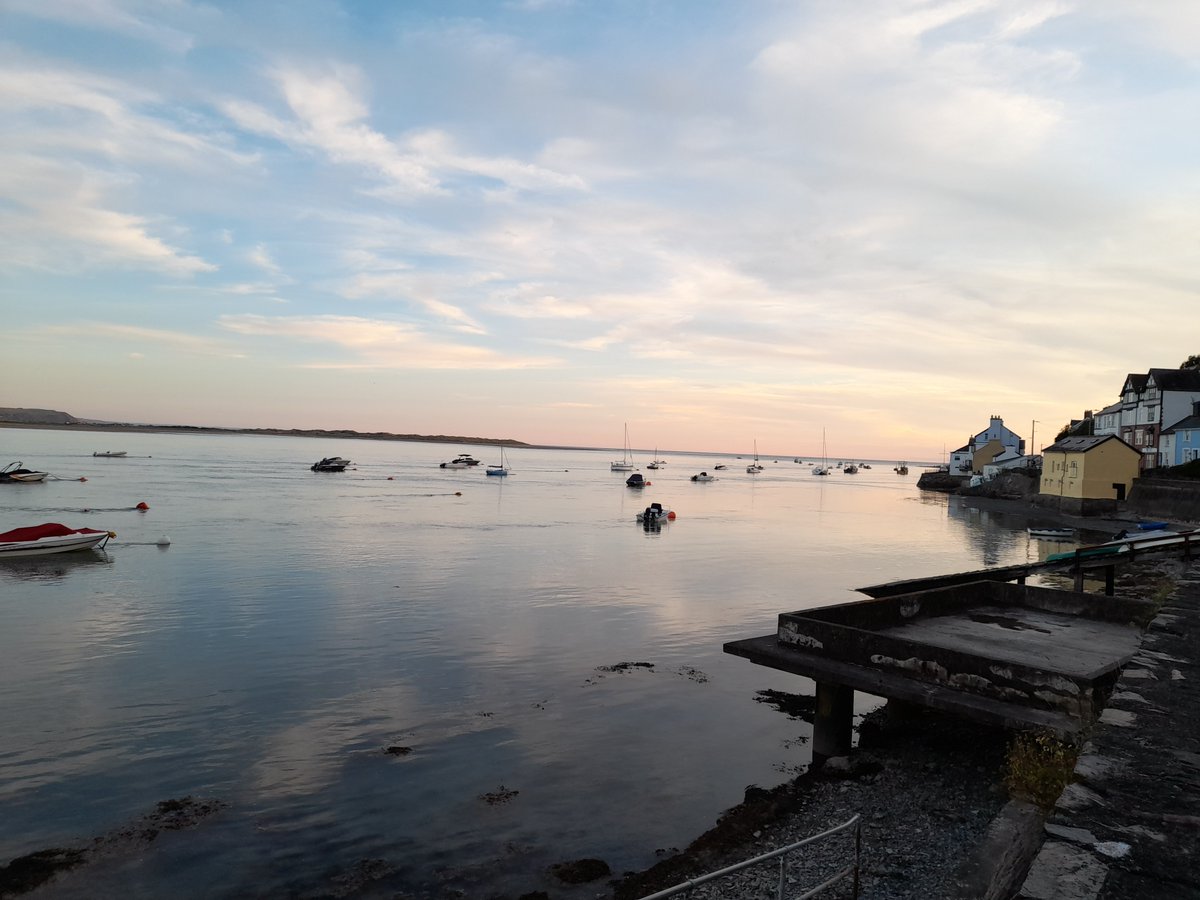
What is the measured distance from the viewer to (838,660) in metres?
11.3

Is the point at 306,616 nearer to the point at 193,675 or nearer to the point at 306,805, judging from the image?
the point at 193,675

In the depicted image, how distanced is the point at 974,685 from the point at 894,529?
61.2 metres

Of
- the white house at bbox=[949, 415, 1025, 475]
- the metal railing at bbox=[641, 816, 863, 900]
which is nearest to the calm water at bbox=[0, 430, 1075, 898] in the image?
the metal railing at bbox=[641, 816, 863, 900]

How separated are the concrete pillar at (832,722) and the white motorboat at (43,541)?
1494 inches

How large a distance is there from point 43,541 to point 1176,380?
3648 inches

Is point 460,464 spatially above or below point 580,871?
above

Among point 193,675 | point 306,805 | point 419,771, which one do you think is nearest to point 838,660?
point 419,771

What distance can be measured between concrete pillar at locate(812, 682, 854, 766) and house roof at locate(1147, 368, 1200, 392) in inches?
3148

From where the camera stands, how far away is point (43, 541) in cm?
3603

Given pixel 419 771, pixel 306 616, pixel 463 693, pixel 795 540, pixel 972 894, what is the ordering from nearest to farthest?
1. pixel 972 894
2. pixel 419 771
3. pixel 463 693
4. pixel 306 616
5. pixel 795 540

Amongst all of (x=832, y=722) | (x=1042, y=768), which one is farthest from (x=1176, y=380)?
(x=1042, y=768)

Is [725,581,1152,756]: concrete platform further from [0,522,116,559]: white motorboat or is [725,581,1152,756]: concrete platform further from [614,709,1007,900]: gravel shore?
[0,522,116,559]: white motorboat

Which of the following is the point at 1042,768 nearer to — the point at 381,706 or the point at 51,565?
the point at 381,706

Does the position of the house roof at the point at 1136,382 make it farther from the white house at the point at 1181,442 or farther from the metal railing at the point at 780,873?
the metal railing at the point at 780,873
